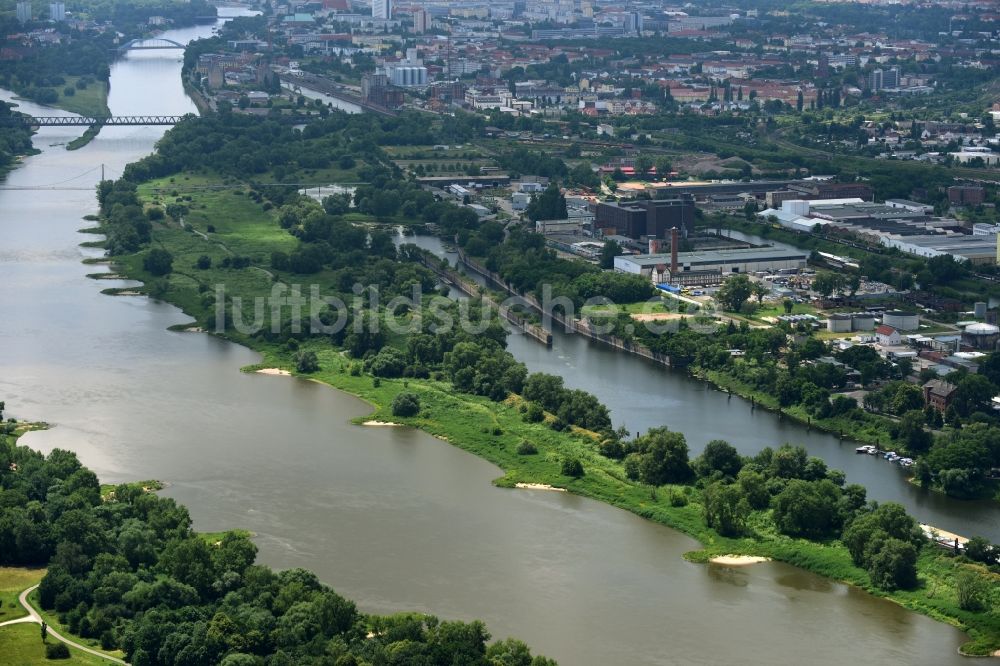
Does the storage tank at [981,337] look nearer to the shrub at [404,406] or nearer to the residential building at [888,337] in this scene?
the residential building at [888,337]

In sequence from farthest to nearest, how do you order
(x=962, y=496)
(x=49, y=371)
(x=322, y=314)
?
(x=322, y=314)
(x=49, y=371)
(x=962, y=496)

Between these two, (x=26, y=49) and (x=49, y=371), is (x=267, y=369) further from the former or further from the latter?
(x=26, y=49)

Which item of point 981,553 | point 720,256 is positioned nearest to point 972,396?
point 981,553

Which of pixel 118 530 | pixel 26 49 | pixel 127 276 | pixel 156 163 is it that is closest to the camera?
pixel 118 530

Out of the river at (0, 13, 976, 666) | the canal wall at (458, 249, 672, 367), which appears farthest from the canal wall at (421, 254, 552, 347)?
the river at (0, 13, 976, 666)

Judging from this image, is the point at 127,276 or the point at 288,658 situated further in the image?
the point at 127,276

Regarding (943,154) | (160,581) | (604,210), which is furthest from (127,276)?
(943,154)

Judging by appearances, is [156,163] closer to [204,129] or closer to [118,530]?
[204,129]

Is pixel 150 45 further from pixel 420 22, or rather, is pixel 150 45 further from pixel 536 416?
pixel 536 416
